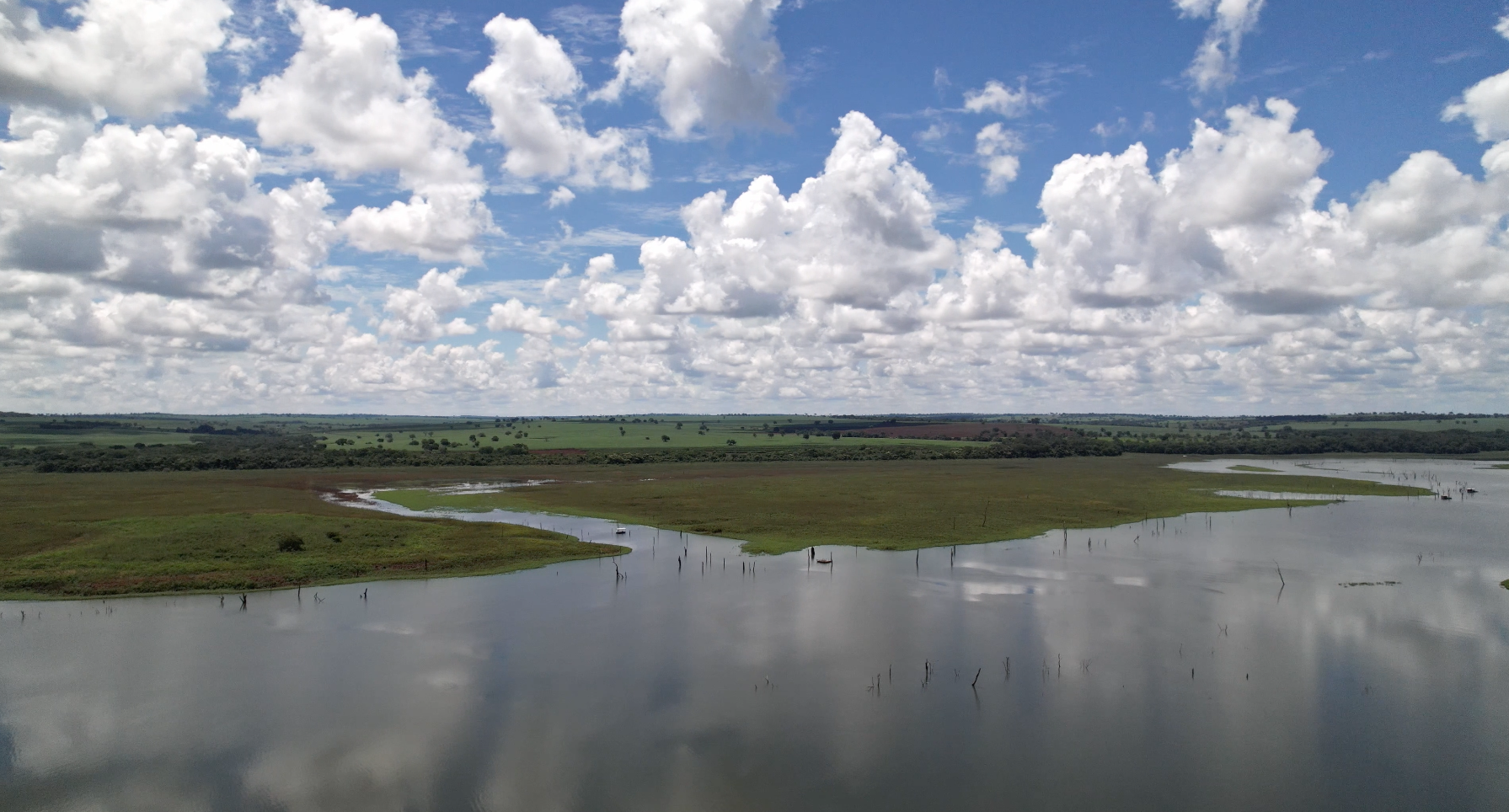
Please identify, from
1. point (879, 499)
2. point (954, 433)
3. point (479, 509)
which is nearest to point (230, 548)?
point (479, 509)

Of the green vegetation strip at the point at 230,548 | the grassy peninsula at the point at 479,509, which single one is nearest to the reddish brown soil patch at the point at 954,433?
the grassy peninsula at the point at 479,509

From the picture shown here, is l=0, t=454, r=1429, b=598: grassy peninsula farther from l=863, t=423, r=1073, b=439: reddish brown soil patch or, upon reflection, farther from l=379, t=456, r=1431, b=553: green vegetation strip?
l=863, t=423, r=1073, b=439: reddish brown soil patch

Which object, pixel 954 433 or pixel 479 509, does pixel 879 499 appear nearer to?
pixel 479 509

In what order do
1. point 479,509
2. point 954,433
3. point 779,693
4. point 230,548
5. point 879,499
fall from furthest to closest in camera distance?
point 954,433
point 879,499
point 479,509
point 230,548
point 779,693

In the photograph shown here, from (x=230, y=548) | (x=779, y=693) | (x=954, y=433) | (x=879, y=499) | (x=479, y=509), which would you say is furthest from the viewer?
(x=954, y=433)

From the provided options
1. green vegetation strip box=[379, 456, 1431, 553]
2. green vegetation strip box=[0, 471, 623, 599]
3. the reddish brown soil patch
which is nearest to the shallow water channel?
green vegetation strip box=[0, 471, 623, 599]

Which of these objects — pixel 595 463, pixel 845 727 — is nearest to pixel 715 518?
pixel 845 727

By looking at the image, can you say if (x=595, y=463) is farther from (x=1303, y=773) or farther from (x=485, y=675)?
(x=1303, y=773)
